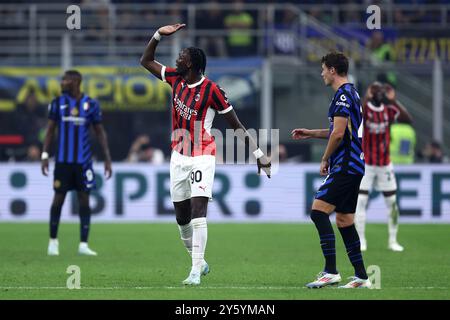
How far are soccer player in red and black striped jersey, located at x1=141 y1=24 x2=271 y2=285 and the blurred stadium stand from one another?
12.7 metres

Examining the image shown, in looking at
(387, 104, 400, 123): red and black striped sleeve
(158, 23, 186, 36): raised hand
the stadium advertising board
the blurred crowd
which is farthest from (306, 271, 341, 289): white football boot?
the blurred crowd

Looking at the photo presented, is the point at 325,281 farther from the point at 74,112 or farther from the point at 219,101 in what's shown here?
the point at 74,112

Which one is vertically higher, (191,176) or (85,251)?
(191,176)

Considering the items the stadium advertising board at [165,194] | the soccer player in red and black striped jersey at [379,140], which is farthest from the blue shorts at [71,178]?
the stadium advertising board at [165,194]

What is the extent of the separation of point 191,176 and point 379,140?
560 centimetres

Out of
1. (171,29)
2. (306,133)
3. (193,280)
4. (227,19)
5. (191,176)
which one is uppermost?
(227,19)

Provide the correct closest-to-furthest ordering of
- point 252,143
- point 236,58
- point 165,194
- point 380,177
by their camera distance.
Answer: point 252,143
point 380,177
point 165,194
point 236,58

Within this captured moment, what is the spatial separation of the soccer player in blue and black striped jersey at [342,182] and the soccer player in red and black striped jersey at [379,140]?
5.27m

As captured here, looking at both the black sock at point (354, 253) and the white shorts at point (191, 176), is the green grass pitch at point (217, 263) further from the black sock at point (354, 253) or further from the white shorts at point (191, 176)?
the white shorts at point (191, 176)

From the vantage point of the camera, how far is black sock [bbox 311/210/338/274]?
32.8 ft

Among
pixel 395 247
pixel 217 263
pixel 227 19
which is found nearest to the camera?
pixel 217 263

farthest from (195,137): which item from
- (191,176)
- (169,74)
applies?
(169,74)

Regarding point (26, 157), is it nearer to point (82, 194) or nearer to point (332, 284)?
point (82, 194)

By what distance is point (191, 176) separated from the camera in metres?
10.4
